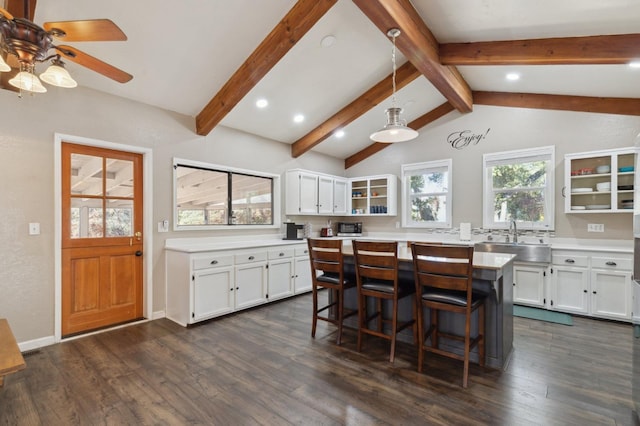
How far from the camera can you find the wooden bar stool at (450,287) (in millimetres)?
2320

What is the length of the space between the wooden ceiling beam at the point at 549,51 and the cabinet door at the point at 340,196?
321 centimetres

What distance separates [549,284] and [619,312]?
0.71 metres

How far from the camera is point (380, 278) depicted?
2.80 m

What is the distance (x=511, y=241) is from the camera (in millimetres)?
4789

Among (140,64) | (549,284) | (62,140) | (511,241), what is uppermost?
(140,64)

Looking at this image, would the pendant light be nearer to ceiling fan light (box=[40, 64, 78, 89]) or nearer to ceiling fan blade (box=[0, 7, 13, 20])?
ceiling fan light (box=[40, 64, 78, 89])

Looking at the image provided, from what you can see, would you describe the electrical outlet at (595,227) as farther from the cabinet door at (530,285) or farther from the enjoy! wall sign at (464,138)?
the enjoy! wall sign at (464,138)

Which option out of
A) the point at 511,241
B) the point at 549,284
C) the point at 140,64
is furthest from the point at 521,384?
the point at 140,64

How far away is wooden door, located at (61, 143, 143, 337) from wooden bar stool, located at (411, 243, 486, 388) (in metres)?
3.37

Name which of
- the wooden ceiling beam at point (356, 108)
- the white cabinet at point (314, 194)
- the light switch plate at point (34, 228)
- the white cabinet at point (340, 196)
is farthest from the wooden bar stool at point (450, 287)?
the white cabinet at point (340, 196)

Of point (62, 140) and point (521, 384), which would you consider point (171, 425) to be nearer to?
point (521, 384)

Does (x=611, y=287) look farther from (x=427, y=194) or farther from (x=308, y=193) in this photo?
(x=308, y=193)

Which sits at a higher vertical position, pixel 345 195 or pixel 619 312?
pixel 345 195

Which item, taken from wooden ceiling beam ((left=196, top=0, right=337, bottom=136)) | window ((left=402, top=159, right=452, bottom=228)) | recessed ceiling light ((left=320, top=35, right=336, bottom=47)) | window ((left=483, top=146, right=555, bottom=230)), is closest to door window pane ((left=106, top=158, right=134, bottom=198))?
wooden ceiling beam ((left=196, top=0, right=337, bottom=136))
